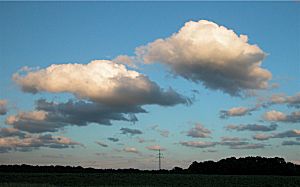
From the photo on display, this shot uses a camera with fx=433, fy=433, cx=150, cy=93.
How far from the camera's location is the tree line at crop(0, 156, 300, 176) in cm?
13575

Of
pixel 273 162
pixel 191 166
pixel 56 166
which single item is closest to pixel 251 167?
pixel 273 162

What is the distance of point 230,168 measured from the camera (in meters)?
145

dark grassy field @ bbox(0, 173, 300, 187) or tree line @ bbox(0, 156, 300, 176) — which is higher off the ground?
tree line @ bbox(0, 156, 300, 176)

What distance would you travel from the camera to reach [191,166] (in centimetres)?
16462

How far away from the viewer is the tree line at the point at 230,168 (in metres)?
136

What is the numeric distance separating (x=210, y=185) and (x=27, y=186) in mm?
34704

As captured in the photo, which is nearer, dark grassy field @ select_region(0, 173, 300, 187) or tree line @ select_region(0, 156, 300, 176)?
dark grassy field @ select_region(0, 173, 300, 187)

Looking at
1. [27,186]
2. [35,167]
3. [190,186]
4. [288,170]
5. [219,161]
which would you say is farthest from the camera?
[219,161]

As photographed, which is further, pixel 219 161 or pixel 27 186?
pixel 219 161

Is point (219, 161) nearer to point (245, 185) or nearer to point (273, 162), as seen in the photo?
point (273, 162)

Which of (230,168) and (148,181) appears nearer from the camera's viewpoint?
(148,181)

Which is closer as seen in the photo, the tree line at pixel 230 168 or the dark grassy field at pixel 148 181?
the dark grassy field at pixel 148 181

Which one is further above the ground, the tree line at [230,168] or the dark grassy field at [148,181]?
the tree line at [230,168]

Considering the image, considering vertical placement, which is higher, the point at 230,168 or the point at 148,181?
the point at 230,168
